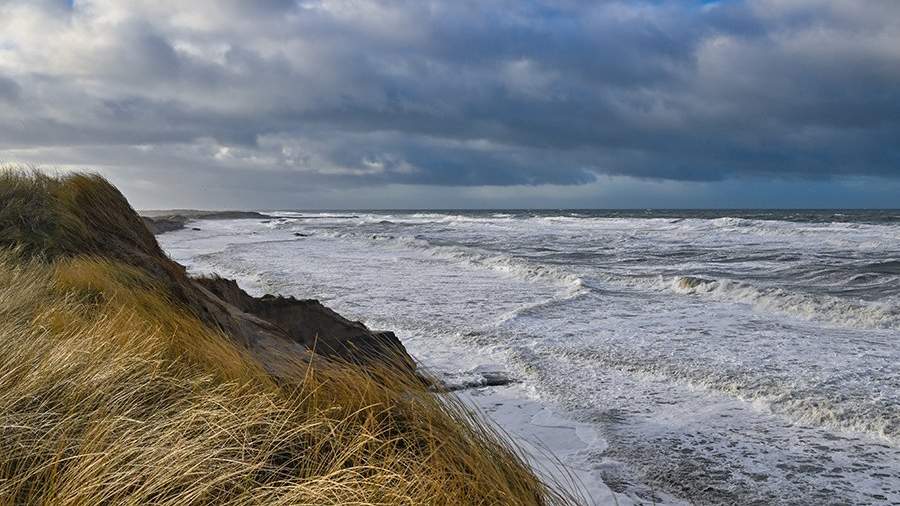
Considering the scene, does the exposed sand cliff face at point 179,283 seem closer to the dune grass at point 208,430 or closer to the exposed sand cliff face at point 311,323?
the exposed sand cliff face at point 311,323

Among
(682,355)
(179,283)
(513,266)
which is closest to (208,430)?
(179,283)

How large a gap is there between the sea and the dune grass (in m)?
1.57

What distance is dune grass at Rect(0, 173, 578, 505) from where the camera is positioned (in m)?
2.44

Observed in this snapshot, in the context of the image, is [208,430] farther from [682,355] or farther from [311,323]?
[682,355]

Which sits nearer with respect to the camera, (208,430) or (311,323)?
(208,430)

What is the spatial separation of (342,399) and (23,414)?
56.5 inches

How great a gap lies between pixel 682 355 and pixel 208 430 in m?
6.29

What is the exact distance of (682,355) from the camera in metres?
7.75

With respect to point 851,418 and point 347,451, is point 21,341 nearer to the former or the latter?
point 347,451

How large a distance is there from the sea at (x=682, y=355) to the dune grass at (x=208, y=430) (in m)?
1.57

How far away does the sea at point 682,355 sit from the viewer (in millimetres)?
4535

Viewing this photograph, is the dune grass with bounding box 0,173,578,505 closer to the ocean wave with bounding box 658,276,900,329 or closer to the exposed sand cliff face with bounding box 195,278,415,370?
the exposed sand cliff face with bounding box 195,278,415,370

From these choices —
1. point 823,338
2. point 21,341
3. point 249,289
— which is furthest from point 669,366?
point 249,289

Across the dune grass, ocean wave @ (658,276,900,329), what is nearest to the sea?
ocean wave @ (658,276,900,329)
